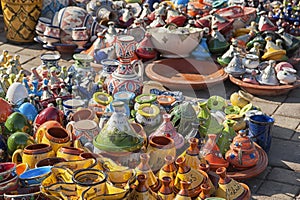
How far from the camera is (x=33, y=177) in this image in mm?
3248

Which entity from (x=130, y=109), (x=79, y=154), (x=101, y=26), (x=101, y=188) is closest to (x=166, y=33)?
(x=101, y=26)

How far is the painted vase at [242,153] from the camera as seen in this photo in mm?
4078

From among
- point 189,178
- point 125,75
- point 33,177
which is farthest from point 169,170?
point 125,75

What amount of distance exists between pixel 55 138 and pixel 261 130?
5.01 ft

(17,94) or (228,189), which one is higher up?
(17,94)

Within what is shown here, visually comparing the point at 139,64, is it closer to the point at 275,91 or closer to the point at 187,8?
the point at 275,91

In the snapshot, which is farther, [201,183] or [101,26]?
[101,26]

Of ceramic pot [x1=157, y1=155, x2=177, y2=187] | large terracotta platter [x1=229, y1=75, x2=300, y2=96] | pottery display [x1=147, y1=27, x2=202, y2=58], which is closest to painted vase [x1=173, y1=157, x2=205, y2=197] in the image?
ceramic pot [x1=157, y1=155, x2=177, y2=187]

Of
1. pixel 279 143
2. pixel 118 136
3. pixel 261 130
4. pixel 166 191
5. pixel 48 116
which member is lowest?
pixel 279 143

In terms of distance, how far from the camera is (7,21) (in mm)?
6918

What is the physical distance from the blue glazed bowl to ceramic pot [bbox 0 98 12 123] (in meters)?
0.93

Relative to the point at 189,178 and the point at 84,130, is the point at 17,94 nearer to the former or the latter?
the point at 84,130

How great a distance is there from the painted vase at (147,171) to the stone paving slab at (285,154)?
1238 mm

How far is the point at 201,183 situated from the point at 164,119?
0.64 m
